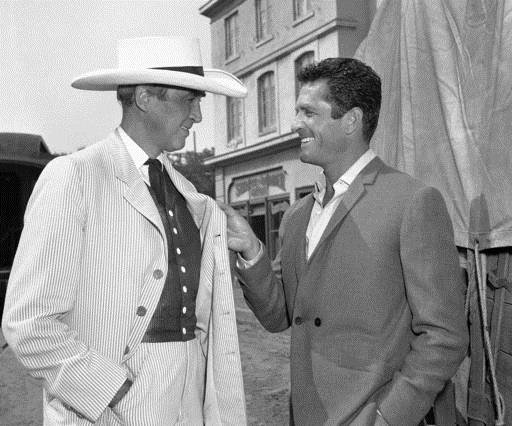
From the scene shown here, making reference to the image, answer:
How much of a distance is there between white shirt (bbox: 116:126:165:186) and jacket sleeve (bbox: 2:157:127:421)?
0.40m

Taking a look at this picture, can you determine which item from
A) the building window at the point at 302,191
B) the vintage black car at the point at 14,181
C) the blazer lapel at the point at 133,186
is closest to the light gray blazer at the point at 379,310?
the blazer lapel at the point at 133,186

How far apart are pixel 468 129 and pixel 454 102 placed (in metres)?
0.19

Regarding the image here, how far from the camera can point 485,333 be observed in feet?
10.3

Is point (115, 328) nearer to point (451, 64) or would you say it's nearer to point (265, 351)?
point (451, 64)

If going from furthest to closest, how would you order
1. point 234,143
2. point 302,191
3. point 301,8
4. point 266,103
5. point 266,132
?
point 234,143, point 266,103, point 266,132, point 302,191, point 301,8

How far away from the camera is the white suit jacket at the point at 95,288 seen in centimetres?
220

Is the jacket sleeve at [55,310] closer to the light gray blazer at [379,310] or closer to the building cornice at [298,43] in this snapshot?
the light gray blazer at [379,310]

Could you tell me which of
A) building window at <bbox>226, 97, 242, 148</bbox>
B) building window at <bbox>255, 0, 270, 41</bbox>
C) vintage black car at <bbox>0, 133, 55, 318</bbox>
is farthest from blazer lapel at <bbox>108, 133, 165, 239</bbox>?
building window at <bbox>226, 97, 242, 148</bbox>

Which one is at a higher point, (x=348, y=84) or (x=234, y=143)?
(x=234, y=143)

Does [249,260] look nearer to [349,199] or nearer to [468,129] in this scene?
[349,199]

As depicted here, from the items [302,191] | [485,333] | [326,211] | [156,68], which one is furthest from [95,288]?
[302,191]

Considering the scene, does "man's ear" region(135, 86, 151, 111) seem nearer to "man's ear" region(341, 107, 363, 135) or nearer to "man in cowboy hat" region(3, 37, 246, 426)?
"man in cowboy hat" region(3, 37, 246, 426)

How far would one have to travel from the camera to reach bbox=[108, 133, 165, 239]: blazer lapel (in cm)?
251

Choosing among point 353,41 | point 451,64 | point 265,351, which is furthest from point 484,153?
point 353,41
